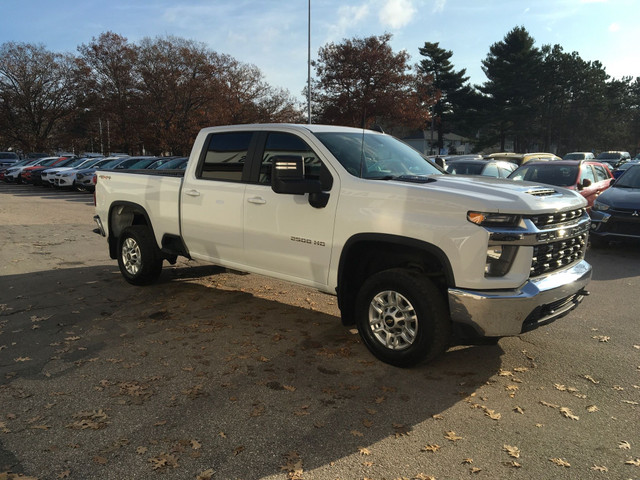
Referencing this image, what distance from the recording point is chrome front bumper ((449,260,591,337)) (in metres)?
3.59

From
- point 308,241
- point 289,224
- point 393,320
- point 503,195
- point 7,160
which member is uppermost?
point 7,160

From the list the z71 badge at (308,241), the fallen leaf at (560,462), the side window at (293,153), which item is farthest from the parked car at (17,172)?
the fallen leaf at (560,462)

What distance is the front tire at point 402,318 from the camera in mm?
3865

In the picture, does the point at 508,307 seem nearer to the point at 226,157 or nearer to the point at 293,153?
the point at 293,153

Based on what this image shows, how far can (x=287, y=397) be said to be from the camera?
374 cm

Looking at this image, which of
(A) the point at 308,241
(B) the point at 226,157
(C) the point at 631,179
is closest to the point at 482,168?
(C) the point at 631,179

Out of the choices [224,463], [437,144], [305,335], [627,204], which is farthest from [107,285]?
[437,144]

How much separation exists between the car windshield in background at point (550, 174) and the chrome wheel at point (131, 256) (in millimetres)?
8106

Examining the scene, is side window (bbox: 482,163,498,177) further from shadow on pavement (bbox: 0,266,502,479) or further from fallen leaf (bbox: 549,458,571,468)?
fallen leaf (bbox: 549,458,571,468)

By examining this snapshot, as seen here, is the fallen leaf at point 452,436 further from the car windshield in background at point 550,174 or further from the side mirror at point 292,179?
the car windshield in background at point 550,174

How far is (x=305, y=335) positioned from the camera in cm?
504

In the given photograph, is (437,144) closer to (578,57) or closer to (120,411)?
(578,57)

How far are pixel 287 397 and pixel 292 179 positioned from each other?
5.95ft

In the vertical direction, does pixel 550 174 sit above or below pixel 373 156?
below
